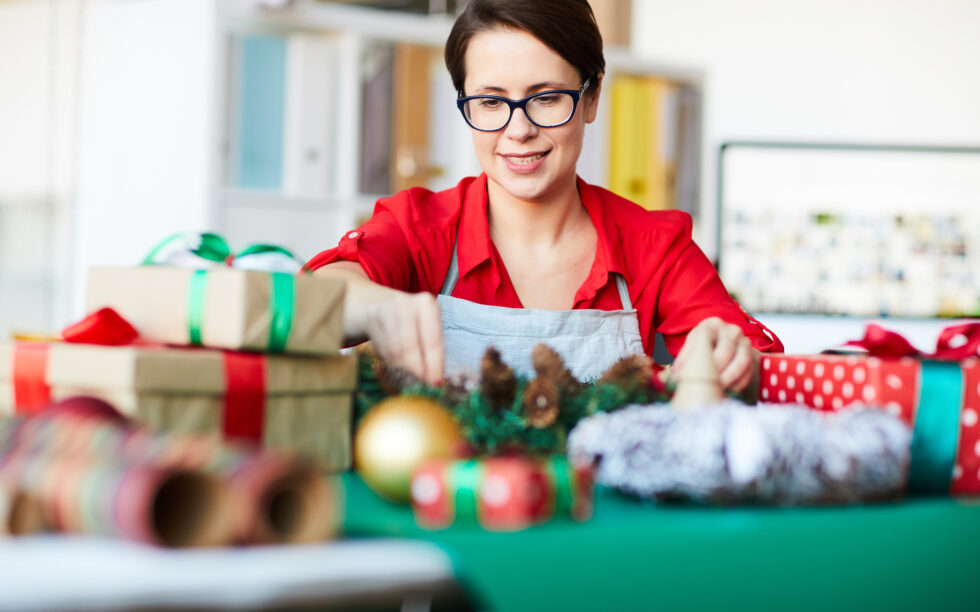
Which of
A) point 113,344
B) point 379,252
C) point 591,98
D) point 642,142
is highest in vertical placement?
point 642,142

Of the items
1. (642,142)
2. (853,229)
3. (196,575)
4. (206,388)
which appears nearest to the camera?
(196,575)

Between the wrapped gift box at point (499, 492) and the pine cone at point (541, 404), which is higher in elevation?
the pine cone at point (541, 404)

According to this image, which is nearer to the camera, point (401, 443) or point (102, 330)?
point (401, 443)

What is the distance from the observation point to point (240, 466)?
0.51 meters

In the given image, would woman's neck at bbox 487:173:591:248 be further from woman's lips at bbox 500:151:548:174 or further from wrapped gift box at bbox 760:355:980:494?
wrapped gift box at bbox 760:355:980:494

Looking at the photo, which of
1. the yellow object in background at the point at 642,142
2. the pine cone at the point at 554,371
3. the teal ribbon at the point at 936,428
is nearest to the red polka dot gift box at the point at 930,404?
the teal ribbon at the point at 936,428

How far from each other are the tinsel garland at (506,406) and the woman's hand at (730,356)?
0.08 meters

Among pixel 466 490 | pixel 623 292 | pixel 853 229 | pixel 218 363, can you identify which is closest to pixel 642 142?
pixel 853 229

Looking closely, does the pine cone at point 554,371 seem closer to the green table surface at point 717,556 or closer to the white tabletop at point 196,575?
the green table surface at point 717,556

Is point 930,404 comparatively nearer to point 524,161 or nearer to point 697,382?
point 697,382

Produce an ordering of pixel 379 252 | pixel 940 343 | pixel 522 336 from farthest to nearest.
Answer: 1. pixel 379 252
2. pixel 522 336
3. pixel 940 343

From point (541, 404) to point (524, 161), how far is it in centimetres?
67

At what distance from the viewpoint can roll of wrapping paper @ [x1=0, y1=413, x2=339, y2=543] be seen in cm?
51

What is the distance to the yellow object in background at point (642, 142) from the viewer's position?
3521mm
